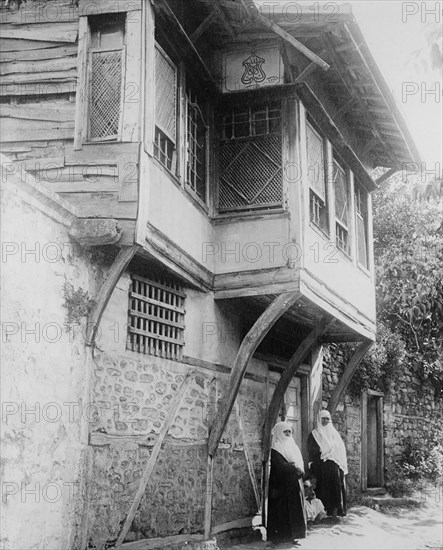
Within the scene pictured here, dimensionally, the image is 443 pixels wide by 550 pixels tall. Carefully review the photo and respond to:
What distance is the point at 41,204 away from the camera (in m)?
5.90

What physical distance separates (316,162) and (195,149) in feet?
6.10

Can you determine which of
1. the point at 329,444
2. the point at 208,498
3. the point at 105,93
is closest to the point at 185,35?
the point at 105,93

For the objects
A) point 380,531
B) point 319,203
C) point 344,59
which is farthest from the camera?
point 380,531

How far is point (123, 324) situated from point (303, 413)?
5333 millimetres

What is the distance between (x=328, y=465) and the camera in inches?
421

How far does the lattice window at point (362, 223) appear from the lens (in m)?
11.6

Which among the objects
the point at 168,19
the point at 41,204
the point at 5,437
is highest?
the point at 168,19

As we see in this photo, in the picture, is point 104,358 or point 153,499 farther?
point 153,499

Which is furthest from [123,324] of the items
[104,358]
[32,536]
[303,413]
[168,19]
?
[303,413]

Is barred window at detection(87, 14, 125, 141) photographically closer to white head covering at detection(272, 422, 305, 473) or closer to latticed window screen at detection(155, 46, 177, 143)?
latticed window screen at detection(155, 46, 177, 143)

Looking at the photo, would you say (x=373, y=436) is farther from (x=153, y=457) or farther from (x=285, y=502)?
(x=153, y=457)

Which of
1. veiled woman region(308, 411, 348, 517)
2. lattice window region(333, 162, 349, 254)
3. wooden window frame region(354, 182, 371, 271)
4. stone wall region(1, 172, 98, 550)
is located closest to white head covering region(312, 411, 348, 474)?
veiled woman region(308, 411, 348, 517)

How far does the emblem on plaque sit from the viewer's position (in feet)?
28.7

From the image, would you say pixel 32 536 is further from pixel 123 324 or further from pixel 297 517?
pixel 297 517
